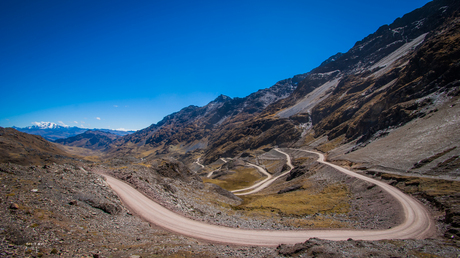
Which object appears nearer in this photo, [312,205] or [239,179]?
[312,205]

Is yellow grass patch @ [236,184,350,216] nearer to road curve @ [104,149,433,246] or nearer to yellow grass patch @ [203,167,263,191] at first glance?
road curve @ [104,149,433,246]

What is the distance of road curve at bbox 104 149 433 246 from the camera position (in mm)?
23869

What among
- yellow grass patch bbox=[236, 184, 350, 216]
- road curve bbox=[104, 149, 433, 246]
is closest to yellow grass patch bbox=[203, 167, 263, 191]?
yellow grass patch bbox=[236, 184, 350, 216]

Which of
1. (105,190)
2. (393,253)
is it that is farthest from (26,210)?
(393,253)

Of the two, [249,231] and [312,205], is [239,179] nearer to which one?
[312,205]

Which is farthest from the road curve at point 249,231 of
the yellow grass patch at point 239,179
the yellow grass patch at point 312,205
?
the yellow grass patch at point 239,179

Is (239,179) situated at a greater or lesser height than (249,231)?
lesser

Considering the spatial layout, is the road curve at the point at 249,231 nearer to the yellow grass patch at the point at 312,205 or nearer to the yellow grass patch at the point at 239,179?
the yellow grass patch at the point at 312,205

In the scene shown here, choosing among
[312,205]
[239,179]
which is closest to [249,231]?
[312,205]

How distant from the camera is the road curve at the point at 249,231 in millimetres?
23869

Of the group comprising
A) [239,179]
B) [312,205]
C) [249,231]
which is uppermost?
[249,231]

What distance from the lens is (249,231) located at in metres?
26.0

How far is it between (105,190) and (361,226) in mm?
43038

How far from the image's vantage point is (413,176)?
148 ft
